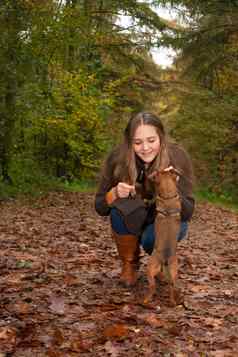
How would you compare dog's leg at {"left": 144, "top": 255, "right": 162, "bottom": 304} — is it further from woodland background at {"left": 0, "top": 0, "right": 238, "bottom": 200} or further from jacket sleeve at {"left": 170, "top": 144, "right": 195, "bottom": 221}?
woodland background at {"left": 0, "top": 0, "right": 238, "bottom": 200}

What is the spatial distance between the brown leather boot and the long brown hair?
52 centimetres

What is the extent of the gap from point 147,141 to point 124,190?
43cm

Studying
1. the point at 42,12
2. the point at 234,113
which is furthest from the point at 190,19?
the point at 42,12

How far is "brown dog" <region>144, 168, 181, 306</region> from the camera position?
3797 millimetres

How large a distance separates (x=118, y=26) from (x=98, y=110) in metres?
5.97

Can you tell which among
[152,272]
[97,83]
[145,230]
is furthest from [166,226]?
[97,83]

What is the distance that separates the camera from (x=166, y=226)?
3906 mm

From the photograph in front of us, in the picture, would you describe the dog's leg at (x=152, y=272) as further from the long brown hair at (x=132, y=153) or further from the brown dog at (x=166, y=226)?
the long brown hair at (x=132, y=153)

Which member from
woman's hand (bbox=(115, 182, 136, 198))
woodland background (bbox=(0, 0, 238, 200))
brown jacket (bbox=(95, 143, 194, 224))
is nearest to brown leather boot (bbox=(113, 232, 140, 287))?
brown jacket (bbox=(95, 143, 194, 224))

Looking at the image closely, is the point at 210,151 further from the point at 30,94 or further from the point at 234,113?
the point at 30,94

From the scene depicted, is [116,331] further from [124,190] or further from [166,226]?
[124,190]

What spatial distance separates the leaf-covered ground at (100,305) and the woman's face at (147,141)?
115 centimetres

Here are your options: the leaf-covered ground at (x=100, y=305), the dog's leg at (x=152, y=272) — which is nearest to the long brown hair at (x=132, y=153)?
the dog's leg at (x=152, y=272)

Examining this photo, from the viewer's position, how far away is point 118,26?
68.9ft
